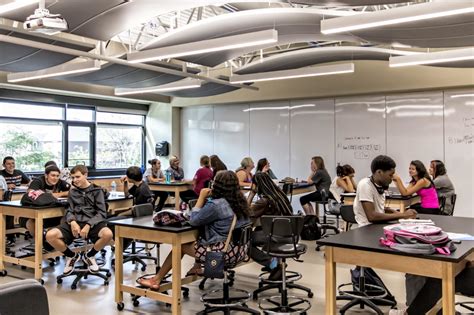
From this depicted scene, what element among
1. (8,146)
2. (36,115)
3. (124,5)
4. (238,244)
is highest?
(124,5)

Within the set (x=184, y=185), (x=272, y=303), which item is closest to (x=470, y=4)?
(x=272, y=303)

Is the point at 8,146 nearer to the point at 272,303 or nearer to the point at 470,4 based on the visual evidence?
the point at 272,303

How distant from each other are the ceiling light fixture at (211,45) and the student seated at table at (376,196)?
1867 millimetres

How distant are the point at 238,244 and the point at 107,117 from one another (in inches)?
316

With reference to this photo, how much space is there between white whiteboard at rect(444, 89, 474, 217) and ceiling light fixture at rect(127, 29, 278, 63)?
4.75 m

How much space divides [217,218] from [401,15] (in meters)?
2.42

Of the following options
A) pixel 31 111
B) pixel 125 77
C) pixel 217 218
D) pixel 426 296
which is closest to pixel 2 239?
pixel 217 218

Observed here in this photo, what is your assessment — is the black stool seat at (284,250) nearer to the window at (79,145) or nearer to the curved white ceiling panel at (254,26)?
the curved white ceiling panel at (254,26)

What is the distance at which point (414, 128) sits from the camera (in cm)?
816

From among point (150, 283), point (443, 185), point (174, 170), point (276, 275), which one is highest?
point (174, 170)

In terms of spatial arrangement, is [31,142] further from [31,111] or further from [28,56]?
[28,56]

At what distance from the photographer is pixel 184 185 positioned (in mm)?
8133

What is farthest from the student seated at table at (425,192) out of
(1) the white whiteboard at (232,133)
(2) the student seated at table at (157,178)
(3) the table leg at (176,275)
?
(1) the white whiteboard at (232,133)

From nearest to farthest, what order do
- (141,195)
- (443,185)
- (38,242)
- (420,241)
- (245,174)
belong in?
(420,241) < (38,242) < (141,195) < (443,185) < (245,174)
